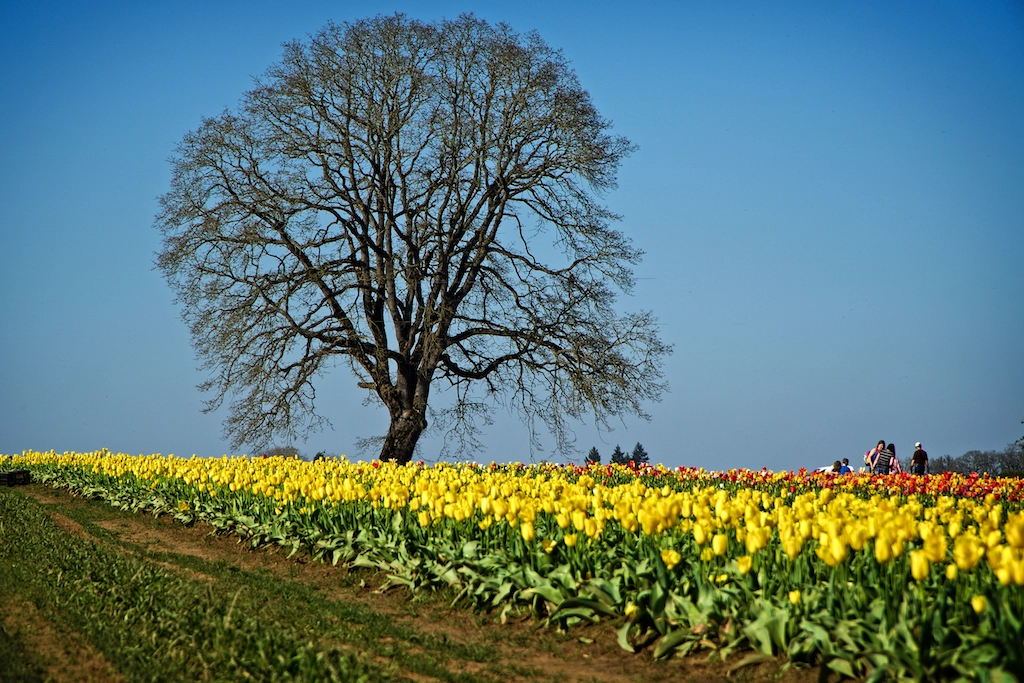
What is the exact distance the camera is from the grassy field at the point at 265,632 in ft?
17.2

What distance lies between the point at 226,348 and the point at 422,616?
1401 cm

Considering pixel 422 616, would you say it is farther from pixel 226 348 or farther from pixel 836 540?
pixel 226 348

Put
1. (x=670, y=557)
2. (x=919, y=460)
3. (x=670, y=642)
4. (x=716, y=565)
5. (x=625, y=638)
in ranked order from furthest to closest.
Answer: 1. (x=919, y=460)
2. (x=716, y=565)
3. (x=625, y=638)
4. (x=670, y=557)
5. (x=670, y=642)

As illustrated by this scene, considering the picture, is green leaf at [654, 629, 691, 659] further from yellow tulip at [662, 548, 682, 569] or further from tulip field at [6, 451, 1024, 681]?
yellow tulip at [662, 548, 682, 569]

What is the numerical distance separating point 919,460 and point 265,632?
18243 millimetres

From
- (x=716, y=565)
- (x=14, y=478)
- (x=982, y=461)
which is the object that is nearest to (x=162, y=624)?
(x=716, y=565)

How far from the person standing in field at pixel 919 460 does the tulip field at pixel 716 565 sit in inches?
526

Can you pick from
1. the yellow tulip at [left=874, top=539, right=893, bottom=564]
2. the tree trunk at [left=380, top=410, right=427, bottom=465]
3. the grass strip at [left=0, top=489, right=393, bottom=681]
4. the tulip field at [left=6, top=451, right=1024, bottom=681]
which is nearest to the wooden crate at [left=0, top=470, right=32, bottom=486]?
the tree trunk at [left=380, top=410, right=427, bottom=465]

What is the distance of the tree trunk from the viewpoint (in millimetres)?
20672

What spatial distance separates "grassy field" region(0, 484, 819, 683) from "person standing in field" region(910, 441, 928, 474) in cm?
1593

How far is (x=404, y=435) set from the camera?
821 inches

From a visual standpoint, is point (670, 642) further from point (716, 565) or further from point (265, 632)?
point (265, 632)

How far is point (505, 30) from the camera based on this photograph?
21.5 meters

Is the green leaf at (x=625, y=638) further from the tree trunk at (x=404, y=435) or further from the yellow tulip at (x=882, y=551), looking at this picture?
the tree trunk at (x=404, y=435)
